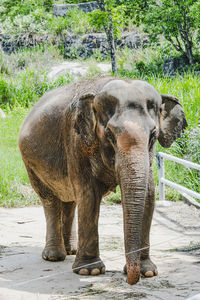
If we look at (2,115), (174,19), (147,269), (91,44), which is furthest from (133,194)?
(91,44)

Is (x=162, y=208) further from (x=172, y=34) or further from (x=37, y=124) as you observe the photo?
(x=172, y=34)

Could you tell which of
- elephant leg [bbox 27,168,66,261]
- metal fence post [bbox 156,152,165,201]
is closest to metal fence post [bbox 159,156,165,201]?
metal fence post [bbox 156,152,165,201]

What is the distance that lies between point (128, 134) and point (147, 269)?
57.4 inches

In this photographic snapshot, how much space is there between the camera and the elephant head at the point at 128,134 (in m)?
3.98

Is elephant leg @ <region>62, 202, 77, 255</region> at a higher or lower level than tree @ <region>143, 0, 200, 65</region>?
lower

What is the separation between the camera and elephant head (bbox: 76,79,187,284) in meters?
3.98

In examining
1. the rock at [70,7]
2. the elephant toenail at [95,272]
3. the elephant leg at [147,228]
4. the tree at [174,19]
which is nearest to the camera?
the elephant leg at [147,228]

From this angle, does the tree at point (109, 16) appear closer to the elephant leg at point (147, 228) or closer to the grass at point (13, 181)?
the grass at point (13, 181)

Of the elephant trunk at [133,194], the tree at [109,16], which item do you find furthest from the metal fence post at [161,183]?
the tree at [109,16]

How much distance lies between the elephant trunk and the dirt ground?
1.97 feet

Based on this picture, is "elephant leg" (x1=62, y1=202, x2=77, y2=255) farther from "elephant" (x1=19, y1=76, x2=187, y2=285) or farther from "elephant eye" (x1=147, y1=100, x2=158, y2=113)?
"elephant eye" (x1=147, y1=100, x2=158, y2=113)

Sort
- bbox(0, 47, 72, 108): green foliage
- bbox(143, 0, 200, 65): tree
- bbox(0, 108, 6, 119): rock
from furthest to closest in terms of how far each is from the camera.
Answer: bbox(0, 47, 72, 108): green foliage
bbox(143, 0, 200, 65): tree
bbox(0, 108, 6, 119): rock

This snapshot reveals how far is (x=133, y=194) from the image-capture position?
399 cm

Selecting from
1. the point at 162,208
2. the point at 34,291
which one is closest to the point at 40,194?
the point at 34,291
